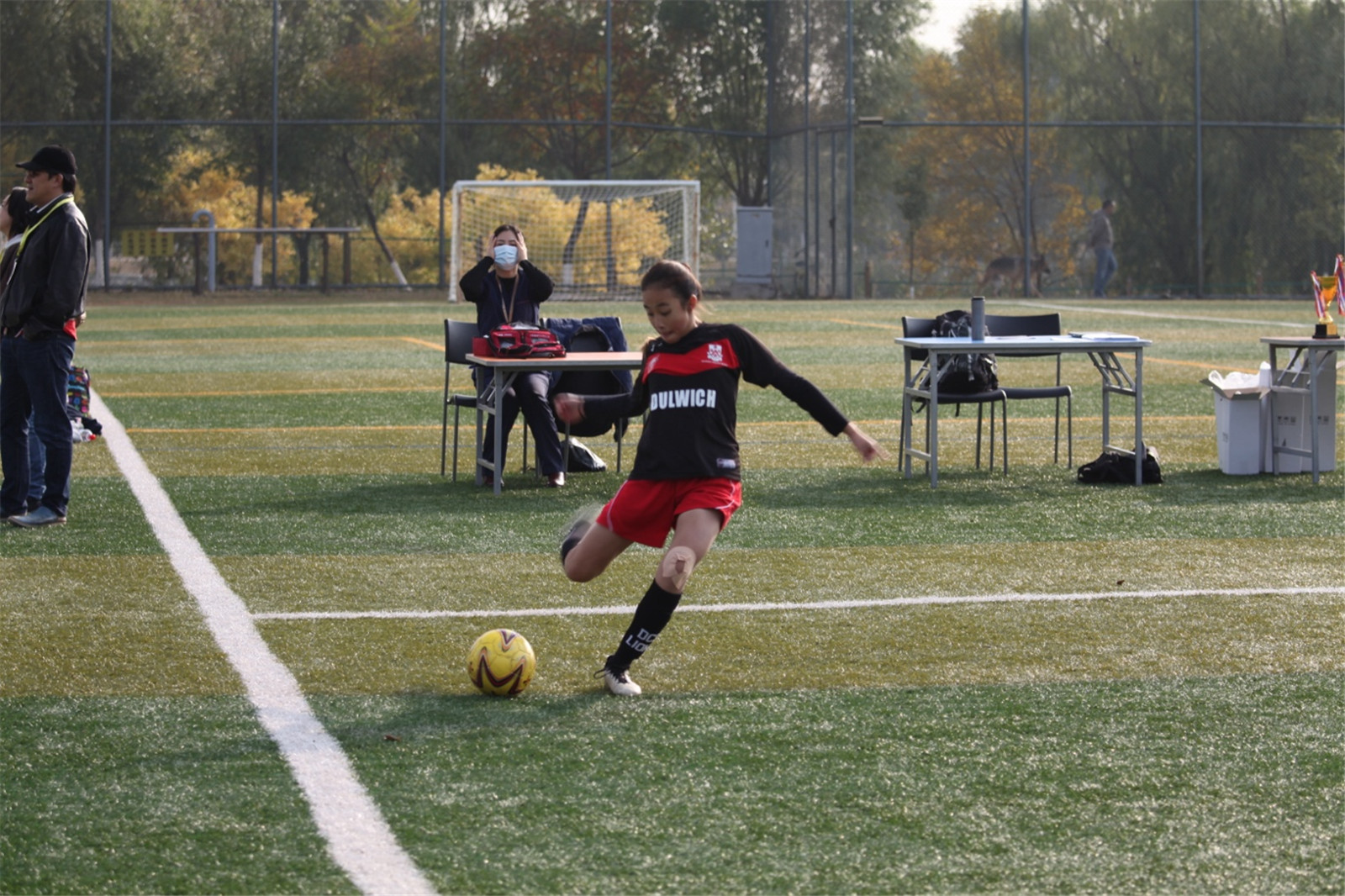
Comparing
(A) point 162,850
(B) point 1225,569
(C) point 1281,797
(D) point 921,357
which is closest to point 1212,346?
(D) point 921,357

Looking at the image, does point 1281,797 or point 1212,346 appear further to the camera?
point 1212,346

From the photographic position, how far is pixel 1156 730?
17.1ft

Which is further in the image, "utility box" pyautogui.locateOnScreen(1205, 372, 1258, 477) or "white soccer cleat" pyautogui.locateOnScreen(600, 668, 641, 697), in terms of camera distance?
"utility box" pyautogui.locateOnScreen(1205, 372, 1258, 477)

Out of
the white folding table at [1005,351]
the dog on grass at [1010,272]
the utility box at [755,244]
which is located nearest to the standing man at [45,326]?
the white folding table at [1005,351]

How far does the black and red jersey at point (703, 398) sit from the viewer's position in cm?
573

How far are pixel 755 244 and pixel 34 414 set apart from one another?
31592 mm

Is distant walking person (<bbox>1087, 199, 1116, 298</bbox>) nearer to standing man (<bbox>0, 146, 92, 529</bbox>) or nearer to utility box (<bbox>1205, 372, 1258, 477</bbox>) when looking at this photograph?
utility box (<bbox>1205, 372, 1258, 477</bbox>)

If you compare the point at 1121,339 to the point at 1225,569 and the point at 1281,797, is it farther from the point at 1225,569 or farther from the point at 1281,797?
the point at 1281,797

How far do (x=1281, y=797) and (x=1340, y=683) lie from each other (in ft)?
4.60

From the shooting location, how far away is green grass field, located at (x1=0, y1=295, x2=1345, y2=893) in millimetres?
4148

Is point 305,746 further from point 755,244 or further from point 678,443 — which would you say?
point 755,244

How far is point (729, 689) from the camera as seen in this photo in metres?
5.74

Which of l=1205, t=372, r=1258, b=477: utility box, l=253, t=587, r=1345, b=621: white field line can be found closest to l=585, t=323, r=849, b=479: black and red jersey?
l=253, t=587, r=1345, b=621: white field line

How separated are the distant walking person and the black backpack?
2641cm
